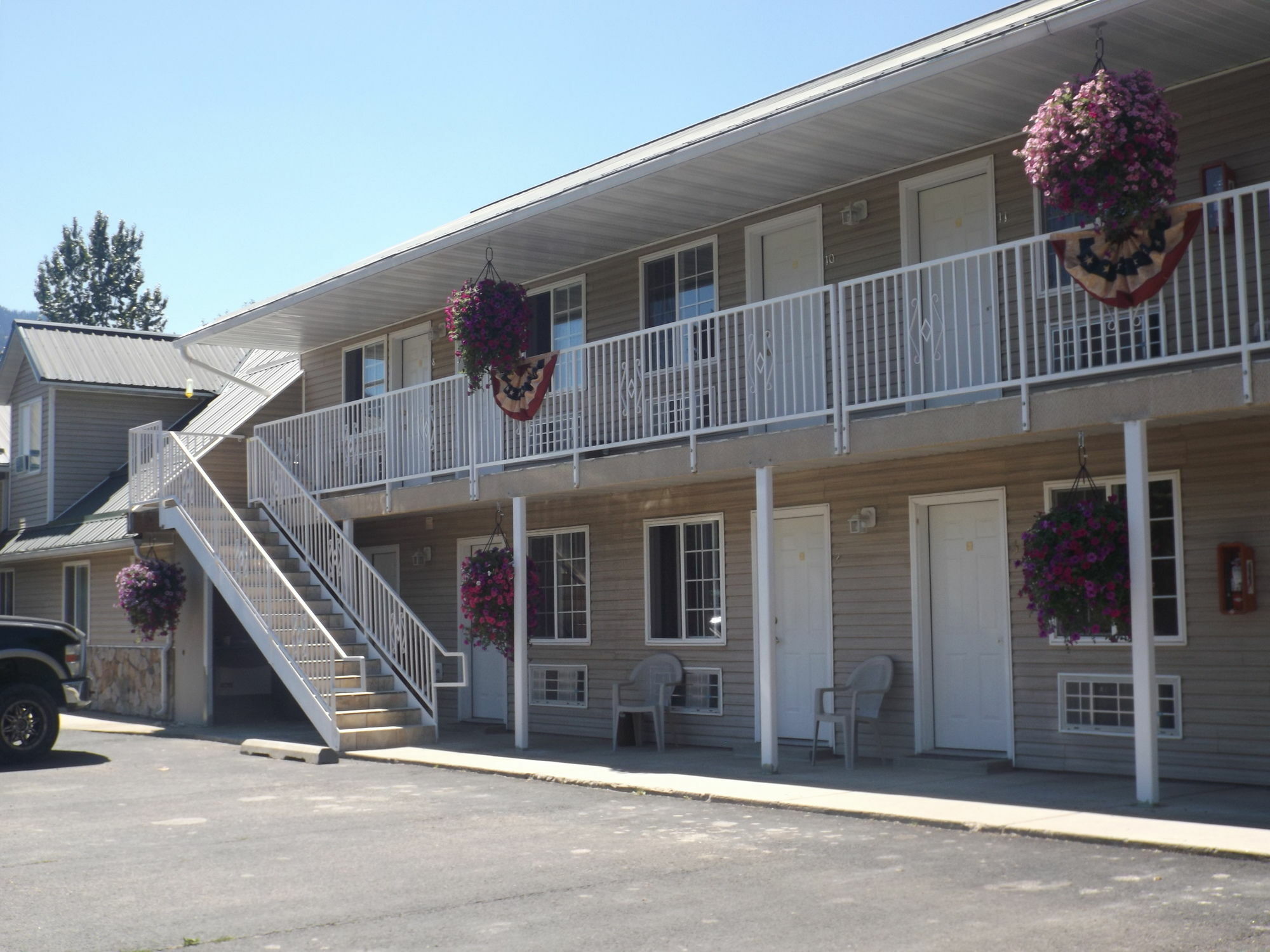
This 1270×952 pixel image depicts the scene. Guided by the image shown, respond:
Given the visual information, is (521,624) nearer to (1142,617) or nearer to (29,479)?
(1142,617)

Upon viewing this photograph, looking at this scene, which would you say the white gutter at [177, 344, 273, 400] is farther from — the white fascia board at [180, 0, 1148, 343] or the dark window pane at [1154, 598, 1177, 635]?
the dark window pane at [1154, 598, 1177, 635]

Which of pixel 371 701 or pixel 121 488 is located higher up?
pixel 121 488

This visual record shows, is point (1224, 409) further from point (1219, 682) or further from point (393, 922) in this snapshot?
point (393, 922)

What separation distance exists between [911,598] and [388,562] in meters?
8.96

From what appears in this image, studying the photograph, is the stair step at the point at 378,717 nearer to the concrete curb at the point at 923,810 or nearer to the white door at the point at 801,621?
the concrete curb at the point at 923,810

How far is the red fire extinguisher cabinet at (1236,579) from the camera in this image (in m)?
9.54

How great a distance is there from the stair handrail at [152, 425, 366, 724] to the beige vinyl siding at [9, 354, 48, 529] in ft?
21.8

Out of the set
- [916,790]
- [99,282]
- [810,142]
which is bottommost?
[916,790]

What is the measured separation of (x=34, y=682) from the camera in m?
14.0

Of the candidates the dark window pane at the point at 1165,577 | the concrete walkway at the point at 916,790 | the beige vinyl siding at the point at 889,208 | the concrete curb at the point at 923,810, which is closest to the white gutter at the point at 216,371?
the beige vinyl siding at the point at 889,208

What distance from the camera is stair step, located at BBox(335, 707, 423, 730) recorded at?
45.5 ft

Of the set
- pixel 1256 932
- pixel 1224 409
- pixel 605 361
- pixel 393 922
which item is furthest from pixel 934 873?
pixel 605 361

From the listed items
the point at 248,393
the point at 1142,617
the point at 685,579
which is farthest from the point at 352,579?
the point at 1142,617

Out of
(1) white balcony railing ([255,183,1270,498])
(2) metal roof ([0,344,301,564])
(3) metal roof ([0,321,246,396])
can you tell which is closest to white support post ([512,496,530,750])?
(1) white balcony railing ([255,183,1270,498])
